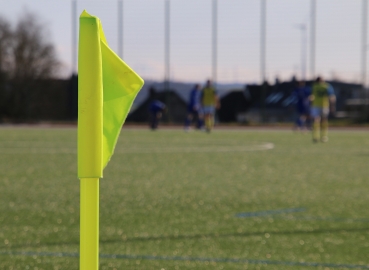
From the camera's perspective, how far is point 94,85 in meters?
1.43

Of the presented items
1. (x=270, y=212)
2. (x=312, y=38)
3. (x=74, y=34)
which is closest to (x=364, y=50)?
(x=312, y=38)

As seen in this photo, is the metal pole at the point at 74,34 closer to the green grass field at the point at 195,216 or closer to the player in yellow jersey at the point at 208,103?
the player in yellow jersey at the point at 208,103

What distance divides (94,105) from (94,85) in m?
0.04

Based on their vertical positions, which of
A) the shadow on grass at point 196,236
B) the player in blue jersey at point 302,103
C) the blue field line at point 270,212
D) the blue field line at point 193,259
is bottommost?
the blue field line at point 270,212

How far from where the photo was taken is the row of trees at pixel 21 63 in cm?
3419

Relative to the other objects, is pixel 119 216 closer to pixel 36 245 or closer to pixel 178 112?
pixel 36 245

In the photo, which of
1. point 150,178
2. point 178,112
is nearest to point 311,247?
point 150,178

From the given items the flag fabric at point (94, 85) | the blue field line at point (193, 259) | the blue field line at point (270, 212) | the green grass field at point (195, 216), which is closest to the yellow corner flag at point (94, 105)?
the flag fabric at point (94, 85)

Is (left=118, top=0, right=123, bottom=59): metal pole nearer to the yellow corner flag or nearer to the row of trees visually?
the row of trees

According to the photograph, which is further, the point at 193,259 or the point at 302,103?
the point at 302,103

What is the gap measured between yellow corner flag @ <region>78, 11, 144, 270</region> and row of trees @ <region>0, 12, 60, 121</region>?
3328 cm

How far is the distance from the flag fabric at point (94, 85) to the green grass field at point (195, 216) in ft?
5.87

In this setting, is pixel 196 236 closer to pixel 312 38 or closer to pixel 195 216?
pixel 195 216

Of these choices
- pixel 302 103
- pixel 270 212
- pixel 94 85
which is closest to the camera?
pixel 94 85
